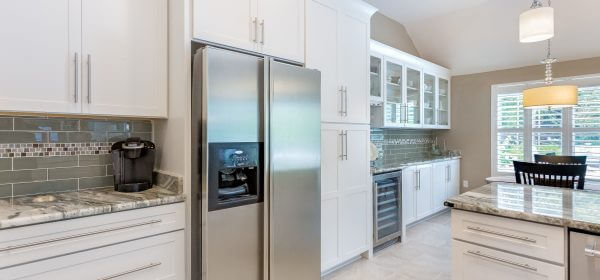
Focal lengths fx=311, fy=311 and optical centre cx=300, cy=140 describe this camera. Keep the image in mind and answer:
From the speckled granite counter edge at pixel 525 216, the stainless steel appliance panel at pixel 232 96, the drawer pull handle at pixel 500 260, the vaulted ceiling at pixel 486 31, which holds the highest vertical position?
the vaulted ceiling at pixel 486 31

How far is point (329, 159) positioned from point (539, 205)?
1.45 m

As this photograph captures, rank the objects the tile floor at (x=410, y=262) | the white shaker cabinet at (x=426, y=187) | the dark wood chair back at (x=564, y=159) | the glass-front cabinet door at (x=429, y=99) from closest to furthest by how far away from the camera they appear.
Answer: the tile floor at (x=410, y=262) → the dark wood chair back at (x=564, y=159) → the white shaker cabinet at (x=426, y=187) → the glass-front cabinet door at (x=429, y=99)

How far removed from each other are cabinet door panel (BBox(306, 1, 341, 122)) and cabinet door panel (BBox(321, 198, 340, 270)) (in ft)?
2.39

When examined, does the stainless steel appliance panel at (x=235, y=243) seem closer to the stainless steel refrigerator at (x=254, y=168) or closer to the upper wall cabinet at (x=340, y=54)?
the stainless steel refrigerator at (x=254, y=168)

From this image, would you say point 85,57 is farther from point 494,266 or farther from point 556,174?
point 556,174

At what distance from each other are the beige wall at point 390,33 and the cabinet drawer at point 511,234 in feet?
10.2

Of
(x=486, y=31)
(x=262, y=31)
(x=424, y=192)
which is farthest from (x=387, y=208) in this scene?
(x=486, y=31)

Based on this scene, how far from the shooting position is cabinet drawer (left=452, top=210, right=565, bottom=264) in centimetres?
135

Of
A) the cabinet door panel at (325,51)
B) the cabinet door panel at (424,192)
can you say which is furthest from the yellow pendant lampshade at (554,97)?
the cabinet door panel at (424,192)

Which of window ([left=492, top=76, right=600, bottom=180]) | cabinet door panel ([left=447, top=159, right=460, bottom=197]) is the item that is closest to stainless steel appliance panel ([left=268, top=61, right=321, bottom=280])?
cabinet door panel ([left=447, top=159, right=460, bottom=197])

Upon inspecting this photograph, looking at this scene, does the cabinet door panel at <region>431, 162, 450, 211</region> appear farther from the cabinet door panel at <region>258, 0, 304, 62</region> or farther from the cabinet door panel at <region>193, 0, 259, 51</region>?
the cabinet door panel at <region>193, 0, 259, 51</region>

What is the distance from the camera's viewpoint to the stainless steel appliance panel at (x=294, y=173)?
79.3 inches

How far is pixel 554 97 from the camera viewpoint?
2.17m

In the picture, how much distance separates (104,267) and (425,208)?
3.80 m
